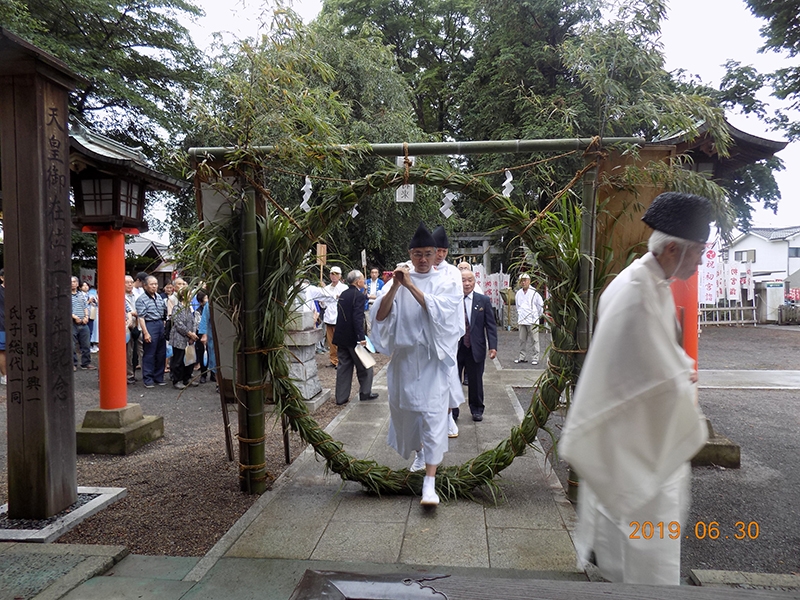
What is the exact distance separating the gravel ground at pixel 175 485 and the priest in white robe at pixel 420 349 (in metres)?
1.10

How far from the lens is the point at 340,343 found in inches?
323

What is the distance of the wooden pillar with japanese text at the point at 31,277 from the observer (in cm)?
403

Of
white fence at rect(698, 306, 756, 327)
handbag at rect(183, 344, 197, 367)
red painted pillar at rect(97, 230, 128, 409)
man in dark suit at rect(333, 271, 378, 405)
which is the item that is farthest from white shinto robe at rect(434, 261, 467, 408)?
white fence at rect(698, 306, 756, 327)

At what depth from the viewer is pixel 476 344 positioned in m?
7.36

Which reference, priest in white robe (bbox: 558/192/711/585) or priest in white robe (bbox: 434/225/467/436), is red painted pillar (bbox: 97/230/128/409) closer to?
priest in white robe (bbox: 434/225/467/436)

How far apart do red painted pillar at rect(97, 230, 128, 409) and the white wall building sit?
42859 mm

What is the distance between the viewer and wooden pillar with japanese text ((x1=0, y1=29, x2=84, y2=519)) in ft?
13.2

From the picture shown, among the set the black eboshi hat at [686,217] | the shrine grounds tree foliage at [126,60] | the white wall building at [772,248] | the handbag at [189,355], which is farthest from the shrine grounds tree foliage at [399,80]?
the white wall building at [772,248]

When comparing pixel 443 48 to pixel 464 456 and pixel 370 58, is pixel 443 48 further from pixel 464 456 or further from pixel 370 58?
pixel 464 456

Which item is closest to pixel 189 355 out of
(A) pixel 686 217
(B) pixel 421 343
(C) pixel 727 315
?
(B) pixel 421 343

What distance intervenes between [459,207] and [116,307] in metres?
16.9

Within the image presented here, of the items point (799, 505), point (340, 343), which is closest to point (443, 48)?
point (340, 343)

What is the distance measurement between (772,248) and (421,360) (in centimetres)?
4834

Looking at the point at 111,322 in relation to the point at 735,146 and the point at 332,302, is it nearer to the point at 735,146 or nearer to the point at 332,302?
the point at 332,302
